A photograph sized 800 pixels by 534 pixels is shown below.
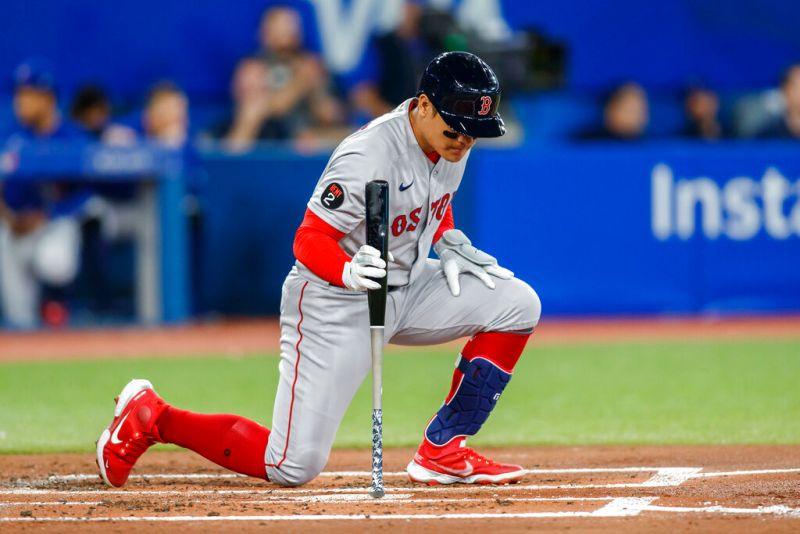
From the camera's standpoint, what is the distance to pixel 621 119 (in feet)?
43.0

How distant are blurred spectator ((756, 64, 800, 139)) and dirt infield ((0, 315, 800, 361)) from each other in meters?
2.06

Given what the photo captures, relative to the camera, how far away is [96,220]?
11734 mm

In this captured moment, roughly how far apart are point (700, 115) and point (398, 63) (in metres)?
3.24

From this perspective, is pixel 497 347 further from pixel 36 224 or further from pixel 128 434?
pixel 36 224

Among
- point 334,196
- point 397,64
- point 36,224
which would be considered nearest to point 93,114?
point 36,224

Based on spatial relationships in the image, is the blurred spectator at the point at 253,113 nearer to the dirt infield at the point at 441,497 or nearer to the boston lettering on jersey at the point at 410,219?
the dirt infield at the point at 441,497

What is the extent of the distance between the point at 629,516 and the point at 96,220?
26.7 ft

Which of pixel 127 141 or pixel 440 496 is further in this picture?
pixel 127 141

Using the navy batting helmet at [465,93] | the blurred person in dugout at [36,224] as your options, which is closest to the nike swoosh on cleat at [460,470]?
the navy batting helmet at [465,93]

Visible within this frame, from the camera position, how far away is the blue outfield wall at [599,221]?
12234 millimetres

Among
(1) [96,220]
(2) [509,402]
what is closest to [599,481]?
(2) [509,402]

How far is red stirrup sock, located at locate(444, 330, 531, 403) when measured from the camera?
5.29 meters

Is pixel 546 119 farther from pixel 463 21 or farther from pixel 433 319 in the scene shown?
pixel 433 319

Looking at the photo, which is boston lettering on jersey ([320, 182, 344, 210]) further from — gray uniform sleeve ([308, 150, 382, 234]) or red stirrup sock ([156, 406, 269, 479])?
red stirrup sock ([156, 406, 269, 479])
